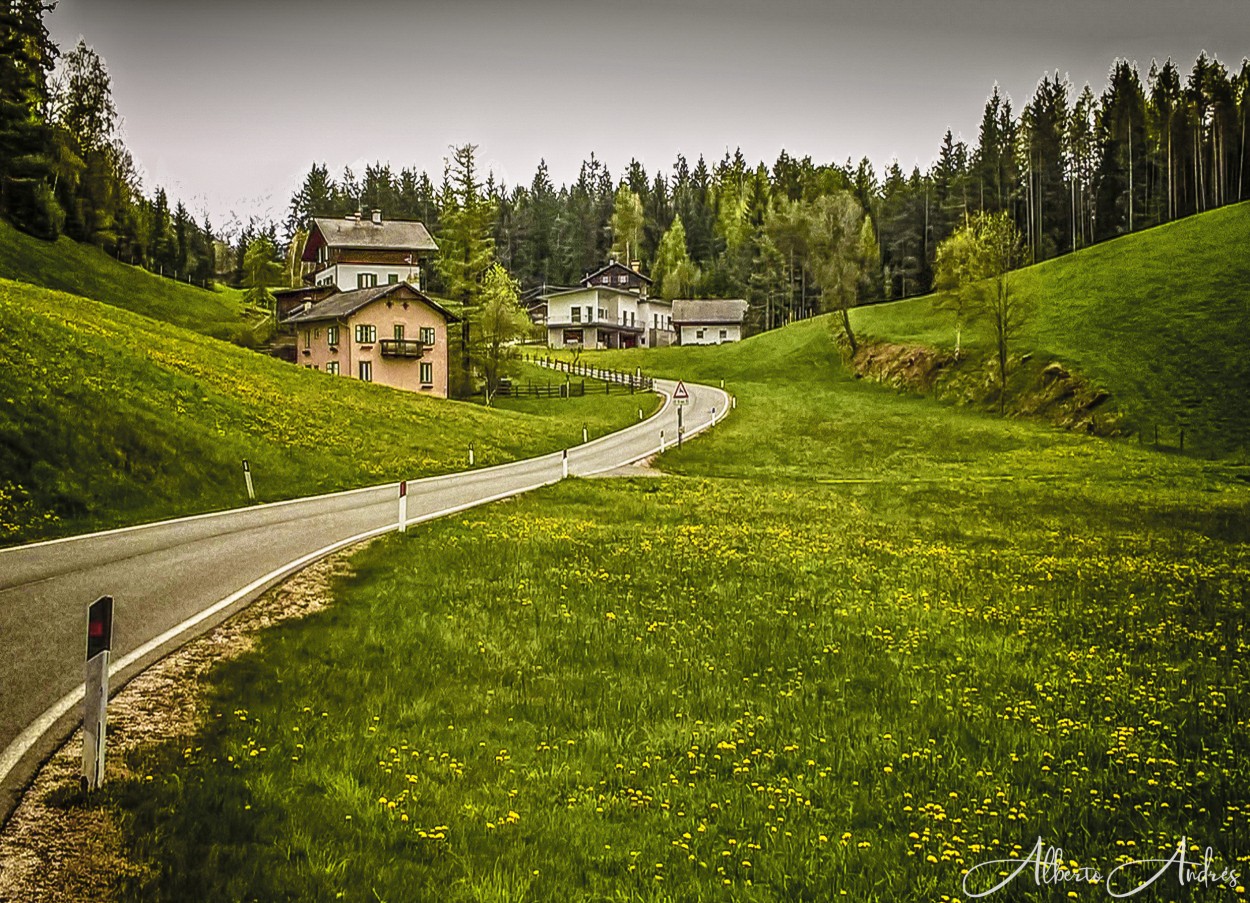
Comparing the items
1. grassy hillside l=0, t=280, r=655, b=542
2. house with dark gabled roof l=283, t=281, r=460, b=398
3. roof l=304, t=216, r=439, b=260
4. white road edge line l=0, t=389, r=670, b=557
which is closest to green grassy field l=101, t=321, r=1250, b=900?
white road edge line l=0, t=389, r=670, b=557

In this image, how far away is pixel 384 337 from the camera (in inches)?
2618

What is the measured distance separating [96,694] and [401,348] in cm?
6166

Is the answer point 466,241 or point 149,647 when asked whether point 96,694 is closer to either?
point 149,647

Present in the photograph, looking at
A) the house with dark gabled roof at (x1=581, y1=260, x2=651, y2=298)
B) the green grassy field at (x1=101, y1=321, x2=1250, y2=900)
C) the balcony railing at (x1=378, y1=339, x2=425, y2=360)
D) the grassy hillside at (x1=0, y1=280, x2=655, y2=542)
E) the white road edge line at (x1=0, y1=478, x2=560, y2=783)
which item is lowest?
the green grassy field at (x1=101, y1=321, x2=1250, y2=900)

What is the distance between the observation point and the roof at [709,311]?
4742 inches

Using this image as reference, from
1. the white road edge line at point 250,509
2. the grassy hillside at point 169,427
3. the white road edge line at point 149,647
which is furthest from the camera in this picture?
the grassy hillside at point 169,427

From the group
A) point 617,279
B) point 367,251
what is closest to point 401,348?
point 367,251

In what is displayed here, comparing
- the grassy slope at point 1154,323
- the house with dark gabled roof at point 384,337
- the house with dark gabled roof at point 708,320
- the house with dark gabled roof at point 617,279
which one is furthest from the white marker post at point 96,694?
the house with dark gabled roof at point 708,320

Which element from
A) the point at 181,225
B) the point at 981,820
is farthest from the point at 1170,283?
the point at 181,225

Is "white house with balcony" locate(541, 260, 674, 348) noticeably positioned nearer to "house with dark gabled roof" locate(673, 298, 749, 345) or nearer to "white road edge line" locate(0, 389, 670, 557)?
"house with dark gabled roof" locate(673, 298, 749, 345)

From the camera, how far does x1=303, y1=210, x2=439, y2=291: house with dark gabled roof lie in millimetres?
88062

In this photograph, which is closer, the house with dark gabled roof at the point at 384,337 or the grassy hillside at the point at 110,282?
the house with dark gabled roof at the point at 384,337

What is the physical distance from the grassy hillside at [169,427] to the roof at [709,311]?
2830 inches

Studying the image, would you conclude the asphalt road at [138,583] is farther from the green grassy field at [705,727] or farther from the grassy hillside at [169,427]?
the grassy hillside at [169,427]
